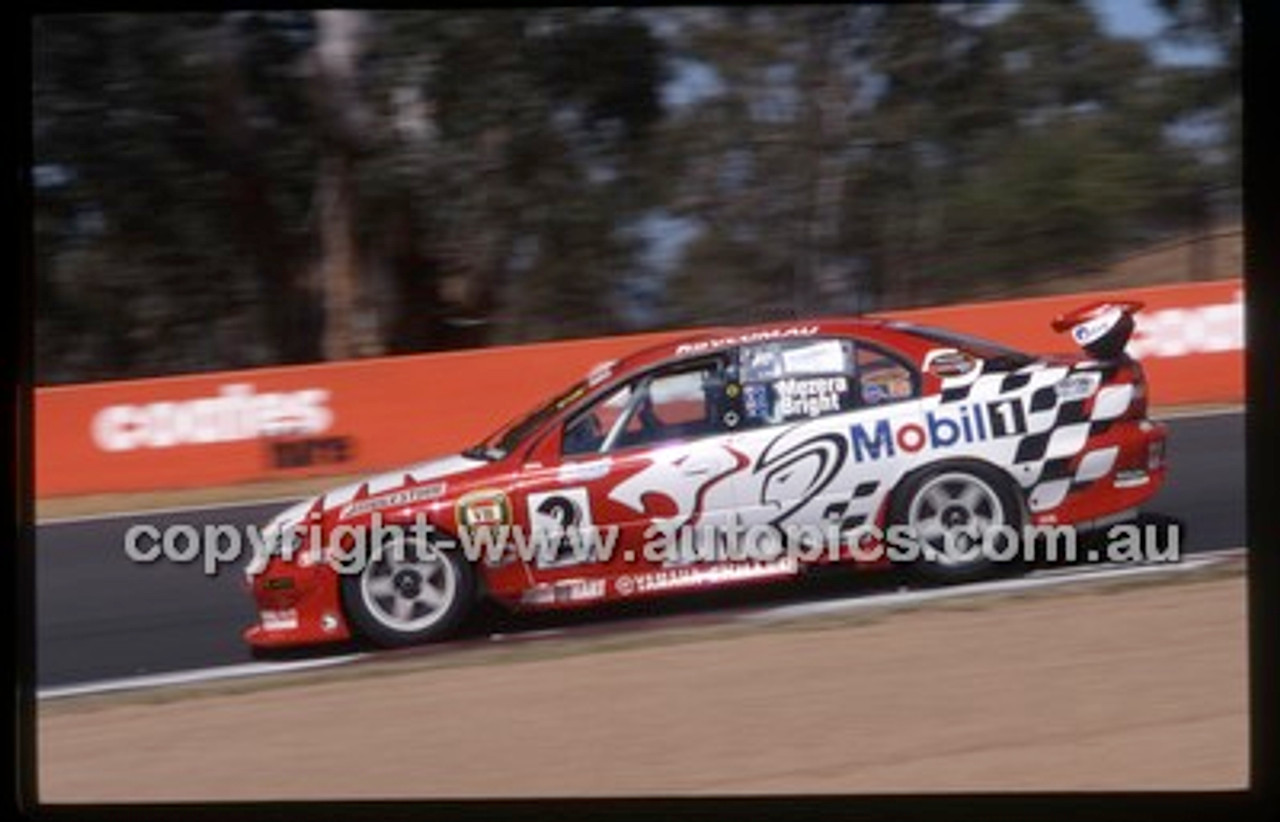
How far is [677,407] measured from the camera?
27.7 ft

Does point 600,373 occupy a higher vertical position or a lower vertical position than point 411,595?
higher

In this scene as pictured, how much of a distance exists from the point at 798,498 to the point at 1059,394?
4.19 feet

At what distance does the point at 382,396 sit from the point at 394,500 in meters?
3.52

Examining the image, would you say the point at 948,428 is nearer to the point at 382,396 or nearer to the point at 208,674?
the point at 208,674

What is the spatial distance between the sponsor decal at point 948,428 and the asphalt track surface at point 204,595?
612mm

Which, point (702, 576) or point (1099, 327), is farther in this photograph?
point (1099, 327)

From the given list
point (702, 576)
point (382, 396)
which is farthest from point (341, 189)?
point (702, 576)

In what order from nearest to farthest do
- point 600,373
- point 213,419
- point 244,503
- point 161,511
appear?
point 600,373
point 244,503
point 161,511
point 213,419

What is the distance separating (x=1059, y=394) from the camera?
333 inches

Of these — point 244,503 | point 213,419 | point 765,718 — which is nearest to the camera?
point 765,718

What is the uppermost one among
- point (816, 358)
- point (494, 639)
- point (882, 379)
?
point (816, 358)

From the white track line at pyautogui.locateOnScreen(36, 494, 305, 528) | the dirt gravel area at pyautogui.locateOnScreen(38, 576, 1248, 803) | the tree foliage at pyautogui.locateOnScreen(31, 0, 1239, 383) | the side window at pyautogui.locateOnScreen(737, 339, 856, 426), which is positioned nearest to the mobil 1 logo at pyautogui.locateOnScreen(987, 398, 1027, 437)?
the side window at pyautogui.locateOnScreen(737, 339, 856, 426)

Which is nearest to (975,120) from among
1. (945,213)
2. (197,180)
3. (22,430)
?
(945,213)

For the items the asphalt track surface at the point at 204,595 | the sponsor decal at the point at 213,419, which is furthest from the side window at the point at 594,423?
the sponsor decal at the point at 213,419
